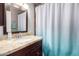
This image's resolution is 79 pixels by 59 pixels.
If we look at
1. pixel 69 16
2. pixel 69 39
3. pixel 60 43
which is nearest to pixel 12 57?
pixel 60 43

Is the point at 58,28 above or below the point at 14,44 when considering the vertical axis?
above

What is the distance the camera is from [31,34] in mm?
1622

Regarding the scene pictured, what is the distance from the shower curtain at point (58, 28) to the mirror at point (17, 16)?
157 mm

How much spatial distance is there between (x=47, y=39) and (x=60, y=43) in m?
0.17

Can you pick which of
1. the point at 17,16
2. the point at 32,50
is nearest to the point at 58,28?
the point at 32,50

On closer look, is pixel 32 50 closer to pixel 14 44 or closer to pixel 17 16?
pixel 14 44

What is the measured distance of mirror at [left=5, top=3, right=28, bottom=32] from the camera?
157cm

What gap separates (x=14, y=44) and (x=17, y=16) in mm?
330

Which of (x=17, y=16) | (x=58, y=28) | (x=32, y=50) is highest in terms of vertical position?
(x=17, y=16)

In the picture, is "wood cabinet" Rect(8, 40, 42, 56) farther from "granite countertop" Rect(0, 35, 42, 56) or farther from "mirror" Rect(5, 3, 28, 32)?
"mirror" Rect(5, 3, 28, 32)

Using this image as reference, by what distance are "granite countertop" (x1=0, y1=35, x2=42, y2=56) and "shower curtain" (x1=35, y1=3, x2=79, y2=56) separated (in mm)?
98

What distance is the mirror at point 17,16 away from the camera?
5.15 feet

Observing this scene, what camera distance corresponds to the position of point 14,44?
155cm

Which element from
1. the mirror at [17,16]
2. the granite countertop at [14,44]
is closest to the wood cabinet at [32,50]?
the granite countertop at [14,44]
